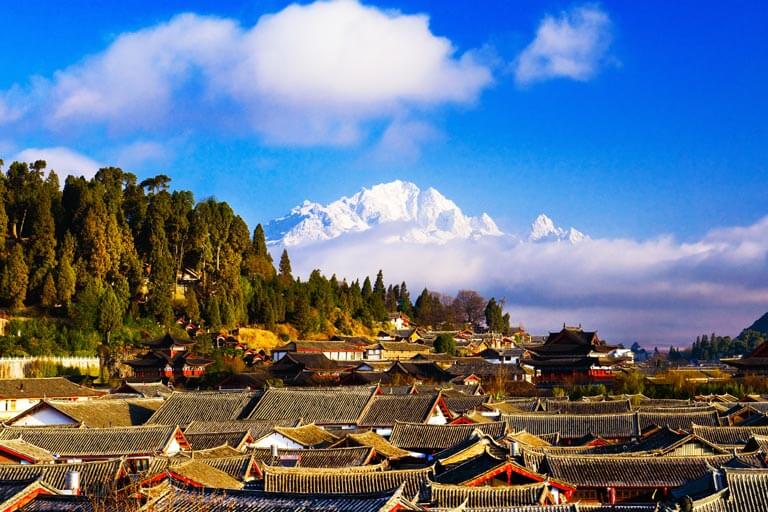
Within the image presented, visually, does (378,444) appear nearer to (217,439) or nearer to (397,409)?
(217,439)

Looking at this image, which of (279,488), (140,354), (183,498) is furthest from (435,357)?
(183,498)

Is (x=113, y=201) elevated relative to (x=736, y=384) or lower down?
elevated

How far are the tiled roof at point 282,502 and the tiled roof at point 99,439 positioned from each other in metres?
16.5

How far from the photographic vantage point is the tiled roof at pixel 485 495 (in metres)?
23.0

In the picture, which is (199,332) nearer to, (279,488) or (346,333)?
(346,333)

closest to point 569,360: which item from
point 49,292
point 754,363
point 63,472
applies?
point 754,363

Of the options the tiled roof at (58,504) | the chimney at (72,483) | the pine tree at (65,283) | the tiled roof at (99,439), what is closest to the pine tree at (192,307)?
the pine tree at (65,283)

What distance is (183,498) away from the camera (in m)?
19.1

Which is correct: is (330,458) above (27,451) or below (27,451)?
below

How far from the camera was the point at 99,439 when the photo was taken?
35688mm

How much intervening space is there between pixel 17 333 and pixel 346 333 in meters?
34.4

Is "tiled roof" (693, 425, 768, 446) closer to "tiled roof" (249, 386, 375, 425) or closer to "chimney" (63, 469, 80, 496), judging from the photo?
"tiled roof" (249, 386, 375, 425)

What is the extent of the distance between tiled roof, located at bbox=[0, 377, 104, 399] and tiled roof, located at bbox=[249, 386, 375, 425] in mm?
14314

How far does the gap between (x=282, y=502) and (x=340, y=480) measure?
25.1 feet
